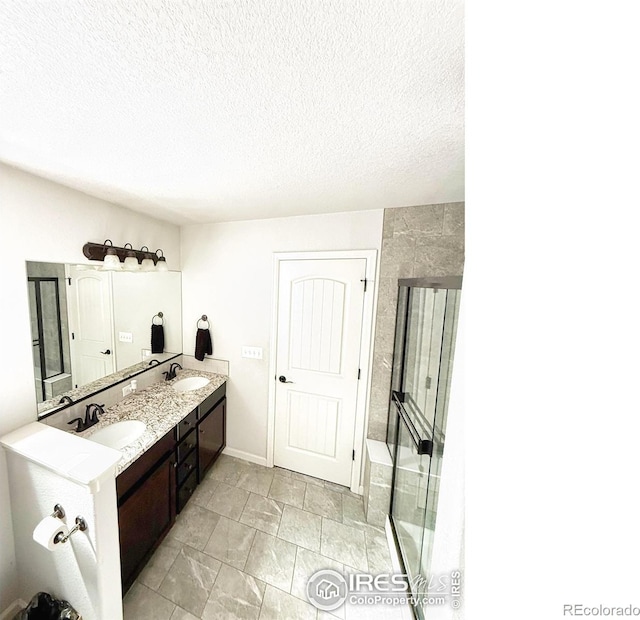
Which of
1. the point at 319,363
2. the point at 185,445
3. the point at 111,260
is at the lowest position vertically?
the point at 185,445

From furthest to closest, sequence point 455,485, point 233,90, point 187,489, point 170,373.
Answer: point 170,373
point 187,489
point 233,90
point 455,485

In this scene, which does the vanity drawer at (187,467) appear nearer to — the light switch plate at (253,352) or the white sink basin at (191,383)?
the white sink basin at (191,383)

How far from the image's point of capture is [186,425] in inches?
68.3

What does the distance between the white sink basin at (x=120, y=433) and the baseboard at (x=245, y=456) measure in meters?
1.04

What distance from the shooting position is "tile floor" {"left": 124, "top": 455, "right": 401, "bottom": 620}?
4.19ft

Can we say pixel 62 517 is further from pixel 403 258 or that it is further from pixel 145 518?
pixel 403 258

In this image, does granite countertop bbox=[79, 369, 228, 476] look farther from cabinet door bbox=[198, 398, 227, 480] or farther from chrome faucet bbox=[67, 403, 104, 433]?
cabinet door bbox=[198, 398, 227, 480]

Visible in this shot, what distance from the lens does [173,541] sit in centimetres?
158

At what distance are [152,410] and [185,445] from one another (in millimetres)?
345

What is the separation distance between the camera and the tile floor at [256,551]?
50.3 inches

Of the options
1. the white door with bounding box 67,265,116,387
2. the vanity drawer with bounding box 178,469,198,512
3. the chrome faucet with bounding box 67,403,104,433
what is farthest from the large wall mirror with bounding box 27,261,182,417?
the vanity drawer with bounding box 178,469,198,512

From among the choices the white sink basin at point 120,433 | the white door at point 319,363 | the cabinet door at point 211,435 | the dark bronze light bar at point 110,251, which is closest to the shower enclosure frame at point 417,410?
the white door at point 319,363

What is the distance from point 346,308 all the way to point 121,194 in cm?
168

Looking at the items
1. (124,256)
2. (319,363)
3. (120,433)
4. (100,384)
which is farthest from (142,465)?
(124,256)
